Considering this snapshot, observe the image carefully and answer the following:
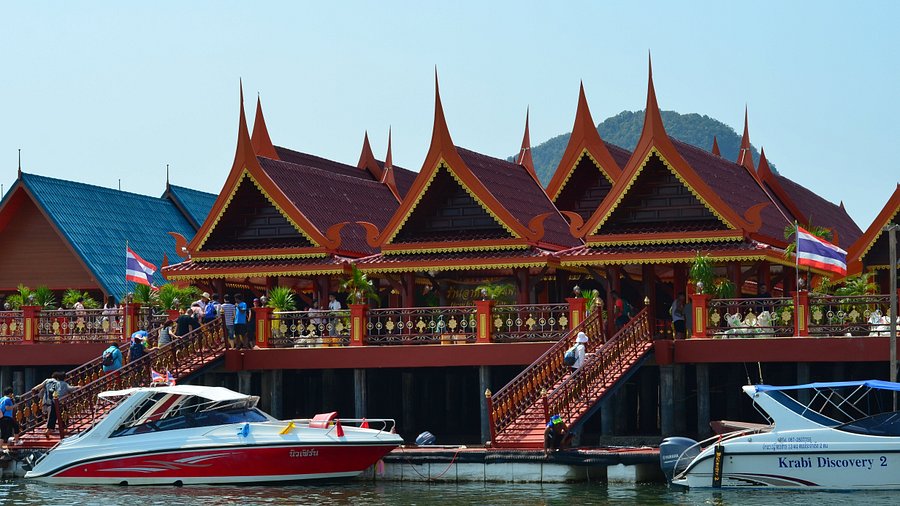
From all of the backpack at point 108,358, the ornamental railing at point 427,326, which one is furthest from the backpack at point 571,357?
the backpack at point 108,358

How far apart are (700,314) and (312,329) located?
27.8 ft

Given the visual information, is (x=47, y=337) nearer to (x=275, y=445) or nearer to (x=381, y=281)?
(x=381, y=281)

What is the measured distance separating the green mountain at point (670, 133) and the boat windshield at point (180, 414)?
154302 millimetres

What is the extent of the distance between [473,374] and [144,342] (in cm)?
803

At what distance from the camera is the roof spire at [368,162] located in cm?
4984

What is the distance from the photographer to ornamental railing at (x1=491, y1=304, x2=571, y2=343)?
34906 millimetres

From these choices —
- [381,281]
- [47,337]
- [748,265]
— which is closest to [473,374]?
[381,281]

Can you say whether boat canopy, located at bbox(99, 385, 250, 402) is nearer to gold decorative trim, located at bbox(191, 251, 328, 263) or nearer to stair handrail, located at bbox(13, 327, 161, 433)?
stair handrail, located at bbox(13, 327, 161, 433)

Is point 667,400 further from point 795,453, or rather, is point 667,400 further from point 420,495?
point 420,495

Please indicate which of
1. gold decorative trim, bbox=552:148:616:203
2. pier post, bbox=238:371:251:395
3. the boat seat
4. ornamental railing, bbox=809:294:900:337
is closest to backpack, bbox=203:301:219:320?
pier post, bbox=238:371:251:395

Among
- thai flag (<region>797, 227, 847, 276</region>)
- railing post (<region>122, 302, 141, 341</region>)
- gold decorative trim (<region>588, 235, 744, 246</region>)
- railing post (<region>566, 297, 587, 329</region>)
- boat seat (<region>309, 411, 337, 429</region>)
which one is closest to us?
boat seat (<region>309, 411, 337, 429</region>)

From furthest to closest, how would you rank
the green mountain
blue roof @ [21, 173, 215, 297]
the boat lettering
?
the green mountain < blue roof @ [21, 173, 215, 297] < the boat lettering

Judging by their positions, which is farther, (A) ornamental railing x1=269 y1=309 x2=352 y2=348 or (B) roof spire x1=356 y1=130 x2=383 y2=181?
(B) roof spire x1=356 y1=130 x2=383 y2=181

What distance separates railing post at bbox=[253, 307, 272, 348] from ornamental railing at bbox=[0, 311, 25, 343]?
6.37 meters
